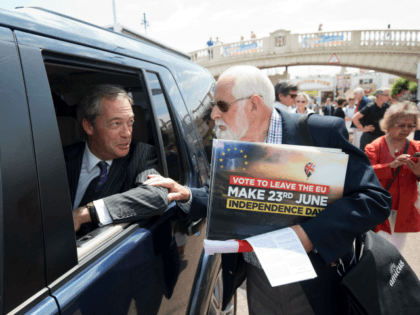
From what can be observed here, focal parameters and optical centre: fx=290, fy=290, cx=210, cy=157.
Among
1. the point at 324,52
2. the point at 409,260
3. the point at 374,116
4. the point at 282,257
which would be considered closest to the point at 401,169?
the point at 409,260

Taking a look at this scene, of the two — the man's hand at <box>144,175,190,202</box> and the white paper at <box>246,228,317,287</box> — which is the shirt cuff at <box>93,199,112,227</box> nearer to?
the man's hand at <box>144,175,190,202</box>

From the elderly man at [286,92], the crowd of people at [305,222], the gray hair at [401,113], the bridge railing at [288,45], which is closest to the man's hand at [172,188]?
the crowd of people at [305,222]

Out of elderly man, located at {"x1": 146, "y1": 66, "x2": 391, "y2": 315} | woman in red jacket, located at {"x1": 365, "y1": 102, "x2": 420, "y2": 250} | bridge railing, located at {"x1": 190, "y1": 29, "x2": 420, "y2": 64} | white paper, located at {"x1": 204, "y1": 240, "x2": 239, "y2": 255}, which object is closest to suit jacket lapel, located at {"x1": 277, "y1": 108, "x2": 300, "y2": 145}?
elderly man, located at {"x1": 146, "y1": 66, "x2": 391, "y2": 315}

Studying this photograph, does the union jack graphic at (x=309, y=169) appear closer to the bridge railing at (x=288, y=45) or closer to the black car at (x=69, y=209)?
the black car at (x=69, y=209)

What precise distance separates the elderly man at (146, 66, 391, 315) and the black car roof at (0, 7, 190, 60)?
0.52 m

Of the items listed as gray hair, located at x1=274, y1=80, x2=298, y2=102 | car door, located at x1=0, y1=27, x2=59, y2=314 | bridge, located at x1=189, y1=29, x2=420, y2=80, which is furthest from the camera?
bridge, located at x1=189, y1=29, x2=420, y2=80

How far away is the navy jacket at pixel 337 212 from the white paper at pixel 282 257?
0.30ft

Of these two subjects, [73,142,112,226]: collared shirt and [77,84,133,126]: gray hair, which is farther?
[77,84,133,126]: gray hair

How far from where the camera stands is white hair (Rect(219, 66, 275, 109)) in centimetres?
118

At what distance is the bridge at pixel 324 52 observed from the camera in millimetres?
23156

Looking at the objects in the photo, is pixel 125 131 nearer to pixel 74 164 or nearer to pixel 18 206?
pixel 74 164

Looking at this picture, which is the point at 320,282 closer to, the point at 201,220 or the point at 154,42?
the point at 201,220

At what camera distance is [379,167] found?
2.60m

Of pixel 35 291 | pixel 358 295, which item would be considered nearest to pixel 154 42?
pixel 35 291
